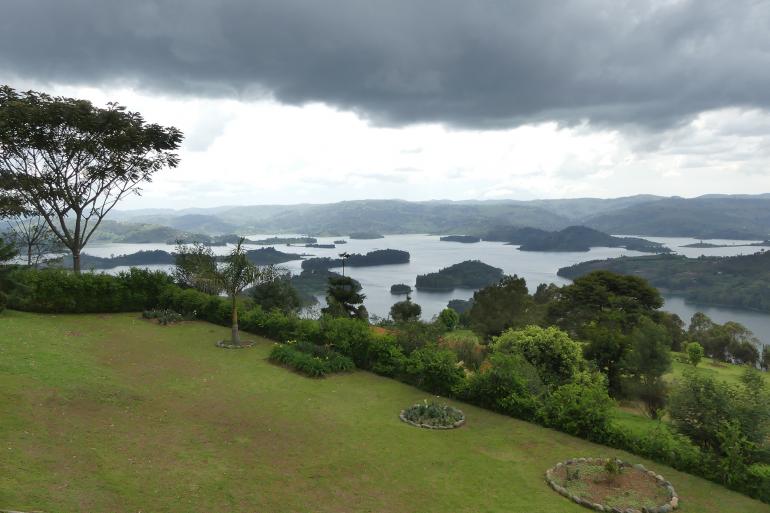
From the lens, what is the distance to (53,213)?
2570 cm

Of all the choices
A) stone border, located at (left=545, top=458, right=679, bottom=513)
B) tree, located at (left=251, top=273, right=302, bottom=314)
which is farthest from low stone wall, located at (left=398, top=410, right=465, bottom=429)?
tree, located at (left=251, top=273, right=302, bottom=314)

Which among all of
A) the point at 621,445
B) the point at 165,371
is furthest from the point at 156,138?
the point at 621,445

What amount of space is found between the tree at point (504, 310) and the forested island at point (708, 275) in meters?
99.0

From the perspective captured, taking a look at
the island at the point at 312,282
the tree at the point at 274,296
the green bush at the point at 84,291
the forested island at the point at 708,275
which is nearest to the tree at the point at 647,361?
the tree at the point at 274,296

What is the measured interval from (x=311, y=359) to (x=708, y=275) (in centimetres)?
15782

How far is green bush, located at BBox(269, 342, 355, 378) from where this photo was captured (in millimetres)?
15367

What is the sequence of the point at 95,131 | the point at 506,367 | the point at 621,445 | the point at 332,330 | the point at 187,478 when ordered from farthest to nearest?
the point at 95,131
the point at 332,330
the point at 506,367
the point at 621,445
the point at 187,478

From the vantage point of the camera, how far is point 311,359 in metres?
15.7

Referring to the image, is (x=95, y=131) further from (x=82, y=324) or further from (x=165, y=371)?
(x=165, y=371)

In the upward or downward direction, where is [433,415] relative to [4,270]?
downward

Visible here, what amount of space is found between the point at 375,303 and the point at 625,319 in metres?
69.7

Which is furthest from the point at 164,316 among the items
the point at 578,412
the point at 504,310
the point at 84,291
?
the point at 504,310

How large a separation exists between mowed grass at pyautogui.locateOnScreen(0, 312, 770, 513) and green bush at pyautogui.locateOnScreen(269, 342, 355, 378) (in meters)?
0.63

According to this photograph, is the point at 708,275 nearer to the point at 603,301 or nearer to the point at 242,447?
the point at 603,301
